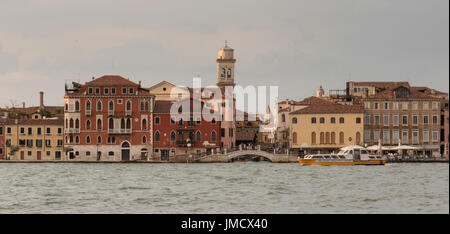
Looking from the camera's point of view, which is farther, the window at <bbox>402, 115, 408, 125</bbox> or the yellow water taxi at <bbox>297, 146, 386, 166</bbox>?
the window at <bbox>402, 115, 408, 125</bbox>

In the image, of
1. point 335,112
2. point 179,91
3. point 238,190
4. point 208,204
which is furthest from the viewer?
point 179,91

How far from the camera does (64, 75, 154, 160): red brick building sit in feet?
250

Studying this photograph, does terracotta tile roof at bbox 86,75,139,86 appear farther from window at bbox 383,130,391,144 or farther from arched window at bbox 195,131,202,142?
window at bbox 383,130,391,144

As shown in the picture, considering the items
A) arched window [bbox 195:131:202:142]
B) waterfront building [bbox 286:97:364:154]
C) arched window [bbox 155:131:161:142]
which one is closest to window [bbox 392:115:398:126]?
waterfront building [bbox 286:97:364:154]

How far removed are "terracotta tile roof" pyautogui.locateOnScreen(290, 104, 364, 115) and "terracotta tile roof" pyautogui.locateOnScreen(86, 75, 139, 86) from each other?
14937 millimetres

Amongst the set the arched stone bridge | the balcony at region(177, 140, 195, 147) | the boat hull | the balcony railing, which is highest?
the balcony railing

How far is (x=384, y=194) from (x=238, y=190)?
633 centimetres

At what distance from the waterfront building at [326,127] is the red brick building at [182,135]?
734 centimetres

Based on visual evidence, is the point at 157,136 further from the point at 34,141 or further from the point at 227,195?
the point at 227,195

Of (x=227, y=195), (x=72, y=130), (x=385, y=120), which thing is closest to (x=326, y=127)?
(x=385, y=120)

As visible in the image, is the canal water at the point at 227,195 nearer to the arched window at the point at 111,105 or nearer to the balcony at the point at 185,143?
the balcony at the point at 185,143
